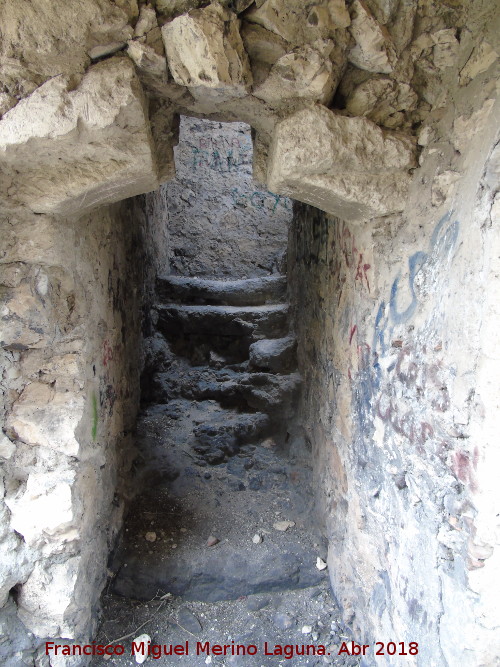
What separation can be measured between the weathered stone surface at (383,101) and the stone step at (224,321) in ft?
7.50

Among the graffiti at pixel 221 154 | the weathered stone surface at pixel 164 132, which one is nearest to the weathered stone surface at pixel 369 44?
the weathered stone surface at pixel 164 132

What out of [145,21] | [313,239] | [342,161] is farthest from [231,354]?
[145,21]

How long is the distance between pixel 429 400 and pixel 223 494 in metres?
1.77

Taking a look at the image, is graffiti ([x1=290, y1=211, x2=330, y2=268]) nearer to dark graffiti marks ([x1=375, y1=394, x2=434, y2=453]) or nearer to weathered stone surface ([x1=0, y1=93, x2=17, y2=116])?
dark graffiti marks ([x1=375, y1=394, x2=434, y2=453])

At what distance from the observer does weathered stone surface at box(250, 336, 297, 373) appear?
3.37 meters

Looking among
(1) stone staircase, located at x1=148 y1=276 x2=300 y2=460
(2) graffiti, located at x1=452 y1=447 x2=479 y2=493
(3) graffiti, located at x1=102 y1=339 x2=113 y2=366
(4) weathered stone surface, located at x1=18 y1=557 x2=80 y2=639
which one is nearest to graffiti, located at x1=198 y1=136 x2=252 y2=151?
(1) stone staircase, located at x1=148 y1=276 x2=300 y2=460

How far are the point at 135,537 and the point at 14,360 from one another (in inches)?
50.0

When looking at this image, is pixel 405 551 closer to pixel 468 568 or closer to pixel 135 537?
pixel 468 568

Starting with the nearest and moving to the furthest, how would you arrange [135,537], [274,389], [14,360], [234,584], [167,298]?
[14,360] → [234,584] → [135,537] → [274,389] → [167,298]

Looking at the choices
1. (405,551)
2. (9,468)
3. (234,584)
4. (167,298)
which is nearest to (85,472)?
(9,468)

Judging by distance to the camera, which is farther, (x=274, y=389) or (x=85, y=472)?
(x=274, y=389)

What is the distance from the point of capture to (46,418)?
159 centimetres

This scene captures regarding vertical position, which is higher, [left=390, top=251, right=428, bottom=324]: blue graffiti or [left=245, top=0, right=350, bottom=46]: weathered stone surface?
[left=245, top=0, right=350, bottom=46]: weathered stone surface

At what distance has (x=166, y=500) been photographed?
2.65m
